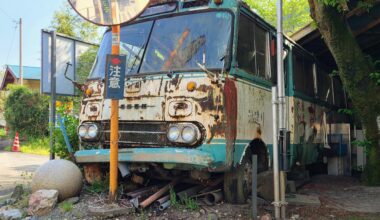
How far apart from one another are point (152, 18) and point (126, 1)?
781mm

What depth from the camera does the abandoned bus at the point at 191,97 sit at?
5.05 meters

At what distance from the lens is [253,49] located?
237 inches

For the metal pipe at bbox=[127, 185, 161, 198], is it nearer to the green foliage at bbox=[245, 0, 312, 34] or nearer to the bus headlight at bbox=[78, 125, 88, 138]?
the bus headlight at bbox=[78, 125, 88, 138]

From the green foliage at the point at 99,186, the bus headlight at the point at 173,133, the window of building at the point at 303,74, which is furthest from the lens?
the window of building at the point at 303,74

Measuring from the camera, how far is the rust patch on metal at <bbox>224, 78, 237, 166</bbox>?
202 inches

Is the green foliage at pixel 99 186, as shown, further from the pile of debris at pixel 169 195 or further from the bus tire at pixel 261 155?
the bus tire at pixel 261 155

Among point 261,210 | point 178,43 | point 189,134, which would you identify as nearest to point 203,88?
point 189,134

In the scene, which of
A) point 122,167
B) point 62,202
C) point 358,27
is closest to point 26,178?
point 62,202

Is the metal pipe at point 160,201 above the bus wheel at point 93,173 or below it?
below

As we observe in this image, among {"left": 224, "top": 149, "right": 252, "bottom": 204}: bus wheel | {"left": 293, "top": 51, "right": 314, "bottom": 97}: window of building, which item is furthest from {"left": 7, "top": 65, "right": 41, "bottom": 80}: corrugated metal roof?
{"left": 224, "top": 149, "right": 252, "bottom": 204}: bus wheel

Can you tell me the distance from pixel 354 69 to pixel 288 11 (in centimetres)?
1823

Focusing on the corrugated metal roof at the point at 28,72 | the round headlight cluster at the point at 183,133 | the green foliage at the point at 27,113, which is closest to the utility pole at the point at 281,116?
the round headlight cluster at the point at 183,133

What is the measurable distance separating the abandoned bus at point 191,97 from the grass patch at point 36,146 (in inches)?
509

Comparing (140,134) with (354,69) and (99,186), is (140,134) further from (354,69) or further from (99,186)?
(354,69)
